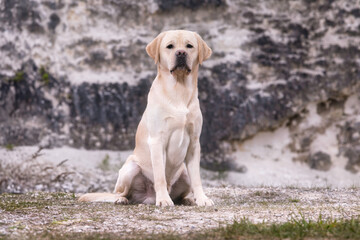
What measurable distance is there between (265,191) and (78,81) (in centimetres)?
757

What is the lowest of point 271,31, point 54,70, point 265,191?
point 265,191

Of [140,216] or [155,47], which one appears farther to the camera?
[155,47]

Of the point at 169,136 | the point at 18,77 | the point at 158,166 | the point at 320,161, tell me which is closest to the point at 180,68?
the point at 169,136

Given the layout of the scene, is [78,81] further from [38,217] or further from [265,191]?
[38,217]

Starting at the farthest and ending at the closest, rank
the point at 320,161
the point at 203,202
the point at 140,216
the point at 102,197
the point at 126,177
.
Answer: the point at 320,161 < the point at 102,197 < the point at 126,177 < the point at 203,202 < the point at 140,216

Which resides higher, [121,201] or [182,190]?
[182,190]

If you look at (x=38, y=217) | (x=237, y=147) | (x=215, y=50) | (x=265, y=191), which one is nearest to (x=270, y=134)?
(x=237, y=147)

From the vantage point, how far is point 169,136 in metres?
6.14

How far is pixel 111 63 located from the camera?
46.1 feet

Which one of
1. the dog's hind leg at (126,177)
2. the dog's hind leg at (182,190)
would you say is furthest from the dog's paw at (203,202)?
the dog's hind leg at (126,177)

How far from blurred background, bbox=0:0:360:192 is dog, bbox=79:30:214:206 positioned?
6580mm

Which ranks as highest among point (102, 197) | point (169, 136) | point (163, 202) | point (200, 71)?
point (200, 71)

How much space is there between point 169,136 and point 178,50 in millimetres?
1035

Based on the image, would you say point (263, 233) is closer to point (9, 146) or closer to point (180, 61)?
point (180, 61)
